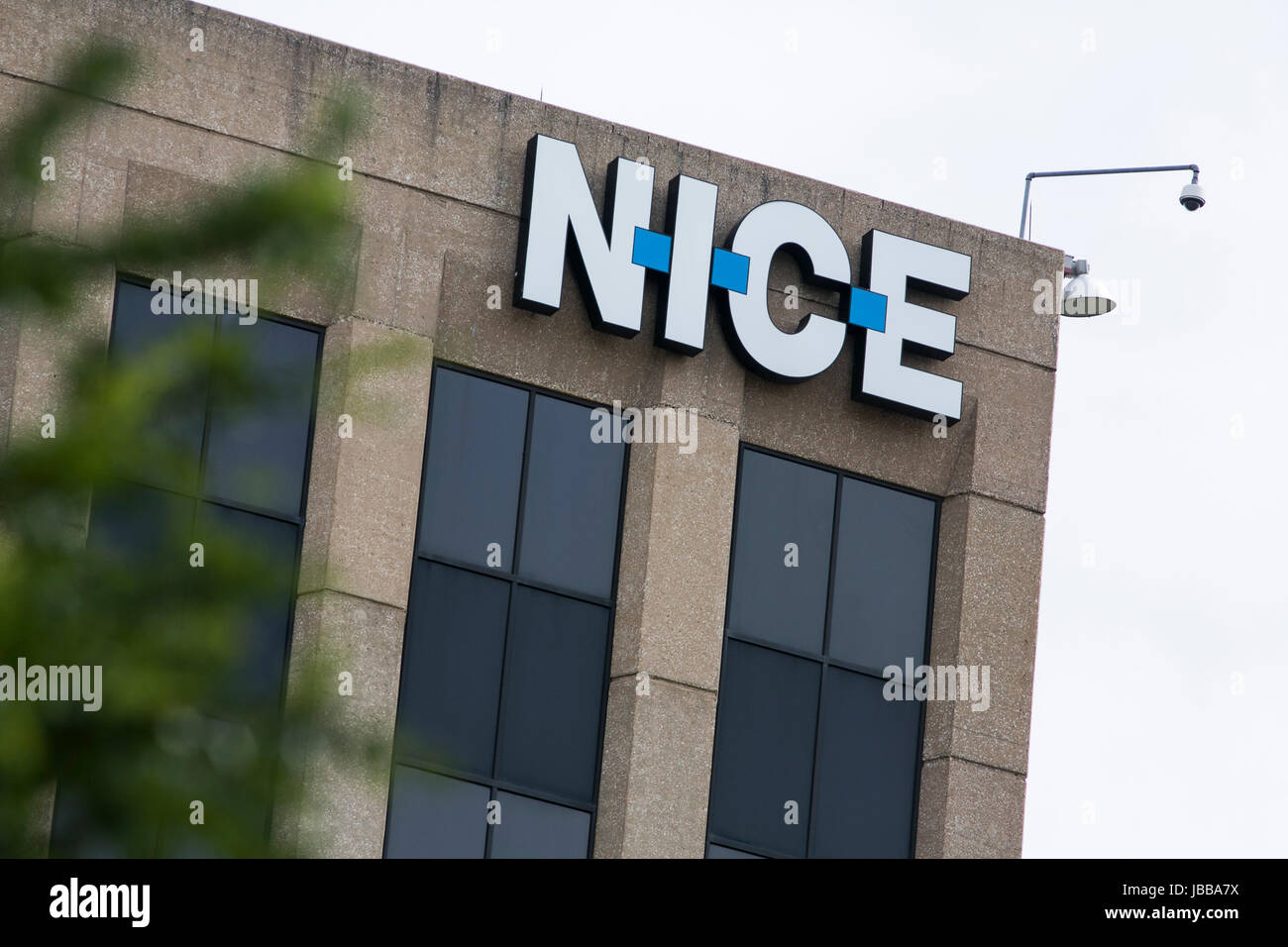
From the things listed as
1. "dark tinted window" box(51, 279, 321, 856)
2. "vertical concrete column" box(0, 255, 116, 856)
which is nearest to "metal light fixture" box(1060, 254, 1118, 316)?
"vertical concrete column" box(0, 255, 116, 856)

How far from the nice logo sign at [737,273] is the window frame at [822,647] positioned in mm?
800

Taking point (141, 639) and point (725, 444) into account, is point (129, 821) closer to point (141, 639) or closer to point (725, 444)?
point (141, 639)

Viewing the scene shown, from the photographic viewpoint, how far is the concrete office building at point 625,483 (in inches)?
708

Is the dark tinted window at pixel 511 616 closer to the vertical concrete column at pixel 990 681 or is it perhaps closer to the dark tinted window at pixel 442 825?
the dark tinted window at pixel 442 825

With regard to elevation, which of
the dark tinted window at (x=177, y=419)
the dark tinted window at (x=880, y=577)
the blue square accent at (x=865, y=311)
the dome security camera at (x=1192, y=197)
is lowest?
the dark tinted window at (x=177, y=419)

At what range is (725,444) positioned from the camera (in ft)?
64.3

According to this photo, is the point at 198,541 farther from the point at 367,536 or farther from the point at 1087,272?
the point at 1087,272

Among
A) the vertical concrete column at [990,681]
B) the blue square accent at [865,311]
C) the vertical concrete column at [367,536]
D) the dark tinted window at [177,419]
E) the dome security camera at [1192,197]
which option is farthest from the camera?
the dome security camera at [1192,197]

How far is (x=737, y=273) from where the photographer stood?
783 inches

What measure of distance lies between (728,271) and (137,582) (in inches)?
636

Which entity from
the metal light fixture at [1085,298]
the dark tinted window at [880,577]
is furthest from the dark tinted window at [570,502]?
the metal light fixture at [1085,298]
